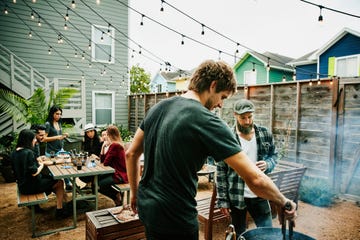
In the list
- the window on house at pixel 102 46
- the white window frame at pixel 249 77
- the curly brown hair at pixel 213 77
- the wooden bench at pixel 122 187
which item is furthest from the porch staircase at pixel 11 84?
→ the white window frame at pixel 249 77

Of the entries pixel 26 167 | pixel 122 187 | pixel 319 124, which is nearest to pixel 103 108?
pixel 122 187

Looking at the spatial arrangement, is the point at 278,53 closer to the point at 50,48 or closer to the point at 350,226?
the point at 50,48

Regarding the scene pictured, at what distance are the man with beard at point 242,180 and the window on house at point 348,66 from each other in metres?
13.6

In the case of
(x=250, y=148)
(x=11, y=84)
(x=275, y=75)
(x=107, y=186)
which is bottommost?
(x=107, y=186)

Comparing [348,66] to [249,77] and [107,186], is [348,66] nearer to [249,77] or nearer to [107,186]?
[249,77]

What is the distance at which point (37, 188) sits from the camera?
4270mm

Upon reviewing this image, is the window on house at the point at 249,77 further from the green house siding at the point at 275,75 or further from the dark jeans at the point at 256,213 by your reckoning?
the dark jeans at the point at 256,213

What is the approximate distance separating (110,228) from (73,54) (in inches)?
437

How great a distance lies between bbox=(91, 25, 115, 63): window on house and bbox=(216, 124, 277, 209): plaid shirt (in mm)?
11247

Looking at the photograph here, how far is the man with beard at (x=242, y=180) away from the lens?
266 centimetres

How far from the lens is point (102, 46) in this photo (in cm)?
1276

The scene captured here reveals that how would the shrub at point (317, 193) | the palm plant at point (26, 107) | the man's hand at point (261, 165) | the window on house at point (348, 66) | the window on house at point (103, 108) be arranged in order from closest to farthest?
the man's hand at point (261, 165)
the shrub at point (317, 193)
the palm plant at point (26, 107)
the window on house at point (103, 108)
the window on house at point (348, 66)

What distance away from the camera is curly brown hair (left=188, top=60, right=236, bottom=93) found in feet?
5.00

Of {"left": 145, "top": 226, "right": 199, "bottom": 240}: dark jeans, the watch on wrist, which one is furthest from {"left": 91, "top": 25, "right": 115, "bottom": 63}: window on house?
the watch on wrist
